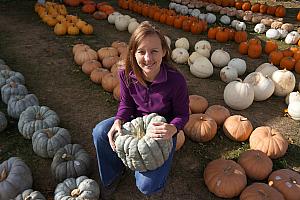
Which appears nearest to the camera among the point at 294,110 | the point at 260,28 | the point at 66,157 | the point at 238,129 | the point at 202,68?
the point at 66,157

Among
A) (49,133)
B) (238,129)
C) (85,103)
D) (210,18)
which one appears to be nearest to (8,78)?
(85,103)

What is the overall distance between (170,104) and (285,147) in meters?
1.71

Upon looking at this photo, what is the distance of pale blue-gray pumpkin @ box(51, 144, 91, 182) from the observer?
3.26 m

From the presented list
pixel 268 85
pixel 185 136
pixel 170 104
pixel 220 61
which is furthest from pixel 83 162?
pixel 220 61

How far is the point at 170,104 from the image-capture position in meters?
3.02

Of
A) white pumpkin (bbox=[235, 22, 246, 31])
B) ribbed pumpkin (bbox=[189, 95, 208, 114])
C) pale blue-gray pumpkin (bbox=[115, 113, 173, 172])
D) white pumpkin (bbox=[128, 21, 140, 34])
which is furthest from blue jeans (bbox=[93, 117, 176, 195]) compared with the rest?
white pumpkin (bbox=[235, 22, 246, 31])

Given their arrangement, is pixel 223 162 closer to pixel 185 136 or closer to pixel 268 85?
pixel 185 136

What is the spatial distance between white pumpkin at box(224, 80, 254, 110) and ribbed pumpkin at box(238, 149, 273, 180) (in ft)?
4.07

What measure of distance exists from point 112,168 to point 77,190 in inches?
16.6

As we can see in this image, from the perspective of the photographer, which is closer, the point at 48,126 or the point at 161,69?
the point at 161,69

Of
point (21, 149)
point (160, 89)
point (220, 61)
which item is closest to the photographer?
point (160, 89)

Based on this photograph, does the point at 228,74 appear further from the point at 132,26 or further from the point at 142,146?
the point at 142,146

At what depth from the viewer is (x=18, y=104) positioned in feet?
13.6

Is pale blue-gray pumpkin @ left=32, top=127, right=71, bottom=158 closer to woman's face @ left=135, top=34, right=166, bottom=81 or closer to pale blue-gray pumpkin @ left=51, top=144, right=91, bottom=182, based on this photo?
pale blue-gray pumpkin @ left=51, top=144, right=91, bottom=182
